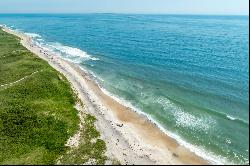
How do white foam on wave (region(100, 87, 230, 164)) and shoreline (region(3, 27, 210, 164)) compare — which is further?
white foam on wave (region(100, 87, 230, 164))

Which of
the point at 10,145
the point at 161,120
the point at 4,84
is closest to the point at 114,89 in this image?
the point at 161,120

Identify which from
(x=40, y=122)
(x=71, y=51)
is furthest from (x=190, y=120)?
(x=71, y=51)

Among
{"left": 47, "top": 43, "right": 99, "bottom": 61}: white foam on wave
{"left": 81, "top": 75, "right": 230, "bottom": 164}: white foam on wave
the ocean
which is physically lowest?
{"left": 81, "top": 75, "right": 230, "bottom": 164}: white foam on wave

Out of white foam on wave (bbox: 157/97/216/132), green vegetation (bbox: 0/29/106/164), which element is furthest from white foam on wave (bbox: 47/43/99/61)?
white foam on wave (bbox: 157/97/216/132)

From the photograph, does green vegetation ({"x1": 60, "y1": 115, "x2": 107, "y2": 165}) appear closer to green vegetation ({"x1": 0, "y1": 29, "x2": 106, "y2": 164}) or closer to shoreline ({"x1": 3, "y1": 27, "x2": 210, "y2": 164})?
green vegetation ({"x1": 0, "y1": 29, "x2": 106, "y2": 164})

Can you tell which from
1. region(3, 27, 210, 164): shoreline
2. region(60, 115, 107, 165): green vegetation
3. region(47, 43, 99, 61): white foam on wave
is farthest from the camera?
region(47, 43, 99, 61): white foam on wave

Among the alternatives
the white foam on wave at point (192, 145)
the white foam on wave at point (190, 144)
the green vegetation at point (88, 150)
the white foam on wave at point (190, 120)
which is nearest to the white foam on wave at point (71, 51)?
the white foam on wave at point (190, 144)

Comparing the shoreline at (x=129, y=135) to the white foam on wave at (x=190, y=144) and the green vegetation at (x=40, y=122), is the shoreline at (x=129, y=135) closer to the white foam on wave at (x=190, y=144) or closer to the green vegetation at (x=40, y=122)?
the white foam on wave at (x=190, y=144)

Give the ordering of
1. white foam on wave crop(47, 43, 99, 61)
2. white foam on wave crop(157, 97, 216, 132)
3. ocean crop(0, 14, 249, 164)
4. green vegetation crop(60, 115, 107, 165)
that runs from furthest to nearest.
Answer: white foam on wave crop(47, 43, 99, 61), white foam on wave crop(157, 97, 216, 132), ocean crop(0, 14, 249, 164), green vegetation crop(60, 115, 107, 165)
